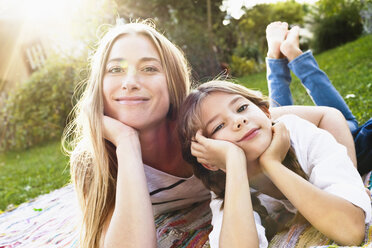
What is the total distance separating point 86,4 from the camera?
7785 mm

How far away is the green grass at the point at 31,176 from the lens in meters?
4.25

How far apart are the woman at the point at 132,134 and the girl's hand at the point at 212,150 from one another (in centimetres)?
32

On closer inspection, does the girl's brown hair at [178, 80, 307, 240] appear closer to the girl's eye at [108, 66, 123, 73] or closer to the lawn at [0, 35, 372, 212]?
the girl's eye at [108, 66, 123, 73]

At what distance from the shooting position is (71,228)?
2.82 m

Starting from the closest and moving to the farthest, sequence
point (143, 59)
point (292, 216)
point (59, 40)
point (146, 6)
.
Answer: point (292, 216) → point (143, 59) → point (59, 40) → point (146, 6)

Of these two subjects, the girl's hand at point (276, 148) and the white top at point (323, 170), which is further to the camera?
the girl's hand at point (276, 148)

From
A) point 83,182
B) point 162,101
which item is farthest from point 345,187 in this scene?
point 83,182

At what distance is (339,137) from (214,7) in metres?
11.3

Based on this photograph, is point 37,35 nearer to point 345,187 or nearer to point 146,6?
point 146,6

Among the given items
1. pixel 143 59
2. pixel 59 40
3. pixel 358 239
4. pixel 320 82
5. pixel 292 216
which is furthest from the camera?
pixel 59 40

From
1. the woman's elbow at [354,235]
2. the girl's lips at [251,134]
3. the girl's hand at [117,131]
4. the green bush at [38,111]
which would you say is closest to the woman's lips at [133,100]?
the girl's hand at [117,131]

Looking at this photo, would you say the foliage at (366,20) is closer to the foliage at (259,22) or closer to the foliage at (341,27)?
the foliage at (341,27)

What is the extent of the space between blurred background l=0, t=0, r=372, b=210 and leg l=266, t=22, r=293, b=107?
86cm

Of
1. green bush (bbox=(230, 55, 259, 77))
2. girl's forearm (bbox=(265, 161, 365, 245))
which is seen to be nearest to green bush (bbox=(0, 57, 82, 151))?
green bush (bbox=(230, 55, 259, 77))
